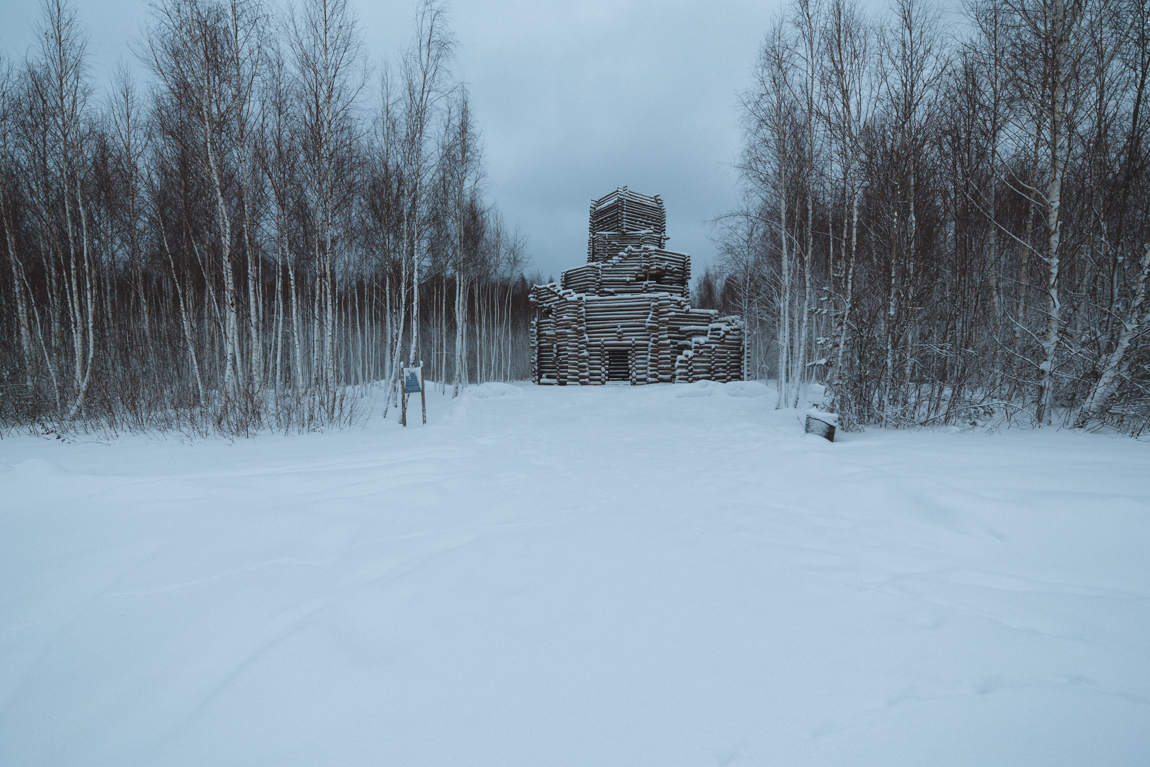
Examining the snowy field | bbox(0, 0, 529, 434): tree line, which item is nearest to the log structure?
bbox(0, 0, 529, 434): tree line

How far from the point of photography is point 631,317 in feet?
75.2

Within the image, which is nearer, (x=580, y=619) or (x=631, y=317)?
(x=580, y=619)

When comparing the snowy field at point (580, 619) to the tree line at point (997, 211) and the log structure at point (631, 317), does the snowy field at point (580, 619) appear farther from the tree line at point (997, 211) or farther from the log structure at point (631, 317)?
the log structure at point (631, 317)

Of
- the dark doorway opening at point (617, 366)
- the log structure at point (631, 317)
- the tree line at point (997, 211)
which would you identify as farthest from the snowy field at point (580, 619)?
the dark doorway opening at point (617, 366)

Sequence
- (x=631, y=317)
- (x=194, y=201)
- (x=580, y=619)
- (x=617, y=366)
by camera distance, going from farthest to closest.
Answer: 1. (x=617, y=366)
2. (x=631, y=317)
3. (x=194, y=201)
4. (x=580, y=619)

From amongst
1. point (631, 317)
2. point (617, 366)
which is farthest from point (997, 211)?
point (617, 366)

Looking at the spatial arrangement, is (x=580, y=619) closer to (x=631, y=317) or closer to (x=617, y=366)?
(x=631, y=317)

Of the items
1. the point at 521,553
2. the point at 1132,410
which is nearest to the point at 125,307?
the point at 521,553

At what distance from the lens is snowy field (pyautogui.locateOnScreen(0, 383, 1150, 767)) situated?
1555 millimetres

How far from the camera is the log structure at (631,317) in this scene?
22812 millimetres

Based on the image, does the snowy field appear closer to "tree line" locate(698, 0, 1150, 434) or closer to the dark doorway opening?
"tree line" locate(698, 0, 1150, 434)

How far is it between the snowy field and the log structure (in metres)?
18.4

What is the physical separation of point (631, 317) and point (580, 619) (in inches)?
841

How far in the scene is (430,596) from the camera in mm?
2539
